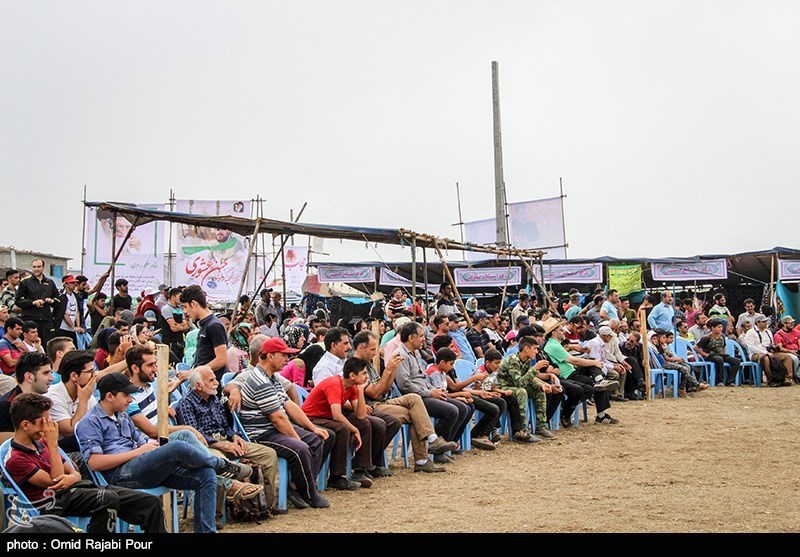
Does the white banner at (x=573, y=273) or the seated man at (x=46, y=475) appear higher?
the white banner at (x=573, y=273)

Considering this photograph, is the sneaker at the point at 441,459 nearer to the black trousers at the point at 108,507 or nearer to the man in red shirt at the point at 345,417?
the man in red shirt at the point at 345,417

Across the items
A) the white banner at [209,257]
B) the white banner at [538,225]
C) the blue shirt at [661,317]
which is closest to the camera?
the blue shirt at [661,317]

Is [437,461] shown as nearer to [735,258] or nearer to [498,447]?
[498,447]

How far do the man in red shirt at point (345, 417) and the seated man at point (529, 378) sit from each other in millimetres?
2884

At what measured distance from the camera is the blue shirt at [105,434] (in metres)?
5.14

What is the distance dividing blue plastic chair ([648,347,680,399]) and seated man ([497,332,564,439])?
449 cm

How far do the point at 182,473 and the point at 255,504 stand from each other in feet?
2.86

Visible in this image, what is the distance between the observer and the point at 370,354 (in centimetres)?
791

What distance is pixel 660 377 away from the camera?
14.2m

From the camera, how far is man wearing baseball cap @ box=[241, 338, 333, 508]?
6.48m

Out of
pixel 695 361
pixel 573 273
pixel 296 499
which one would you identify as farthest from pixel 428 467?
pixel 573 273

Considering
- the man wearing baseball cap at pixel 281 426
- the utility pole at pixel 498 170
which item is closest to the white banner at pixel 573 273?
the utility pole at pixel 498 170
